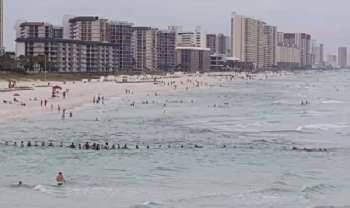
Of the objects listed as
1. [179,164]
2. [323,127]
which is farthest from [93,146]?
[323,127]

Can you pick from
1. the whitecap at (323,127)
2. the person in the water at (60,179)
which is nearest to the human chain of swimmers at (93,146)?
the person in the water at (60,179)

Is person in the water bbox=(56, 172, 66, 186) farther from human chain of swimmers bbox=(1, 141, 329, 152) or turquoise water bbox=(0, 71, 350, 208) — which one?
human chain of swimmers bbox=(1, 141, 329, 152)

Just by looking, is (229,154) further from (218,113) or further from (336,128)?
(218,113)

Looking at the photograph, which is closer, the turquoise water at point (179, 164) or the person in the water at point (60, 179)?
the turquoise water at point (179, 164)

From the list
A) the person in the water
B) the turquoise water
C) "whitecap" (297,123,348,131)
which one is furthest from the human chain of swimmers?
"whitecap" (297,123,348,131)

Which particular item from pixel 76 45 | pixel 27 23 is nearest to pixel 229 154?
pixel 76 45

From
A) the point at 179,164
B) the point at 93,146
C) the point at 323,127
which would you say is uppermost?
the point at 93,146

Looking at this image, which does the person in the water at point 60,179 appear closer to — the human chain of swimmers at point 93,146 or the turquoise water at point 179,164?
the turquoise water at point 179,164

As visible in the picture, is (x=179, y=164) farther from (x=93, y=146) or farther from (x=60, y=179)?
(x=60, y=179)

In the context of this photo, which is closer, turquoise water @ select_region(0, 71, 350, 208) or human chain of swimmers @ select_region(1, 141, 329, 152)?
turquoise water @ select_region(0, 71, 350, 208)
